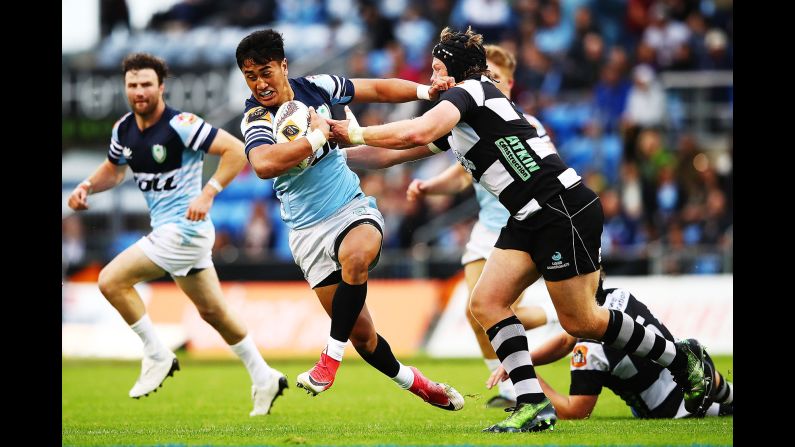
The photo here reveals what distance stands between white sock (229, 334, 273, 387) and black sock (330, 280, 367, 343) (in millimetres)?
2083

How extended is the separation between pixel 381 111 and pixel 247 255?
15.2ft

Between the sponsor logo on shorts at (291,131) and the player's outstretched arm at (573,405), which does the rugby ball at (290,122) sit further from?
the player's outstretched arm at (573,405)

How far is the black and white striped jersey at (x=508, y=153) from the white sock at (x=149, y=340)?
3591 millimetres

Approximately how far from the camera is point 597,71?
20.5 m

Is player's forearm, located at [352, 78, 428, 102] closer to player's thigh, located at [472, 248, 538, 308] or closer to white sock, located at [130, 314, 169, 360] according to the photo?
player's thigh, located at [472, 248, 538, 308]

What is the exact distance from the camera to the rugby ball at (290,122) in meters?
7.39

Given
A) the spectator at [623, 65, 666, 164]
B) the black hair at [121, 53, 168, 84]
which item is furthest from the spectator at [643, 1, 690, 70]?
the black hair at [121, 53, 168, 84]

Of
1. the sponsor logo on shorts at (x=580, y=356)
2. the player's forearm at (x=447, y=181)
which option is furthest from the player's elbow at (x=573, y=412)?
the player's forearm at (x=447, y=181)

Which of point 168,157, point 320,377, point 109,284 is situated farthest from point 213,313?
point 320,377

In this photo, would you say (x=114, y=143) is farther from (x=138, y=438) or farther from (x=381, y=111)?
(x=381, y=111)

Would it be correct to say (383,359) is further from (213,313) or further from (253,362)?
(213,313)

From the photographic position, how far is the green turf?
7.11m

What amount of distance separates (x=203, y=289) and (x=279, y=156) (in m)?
2.88

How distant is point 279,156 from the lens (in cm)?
730
